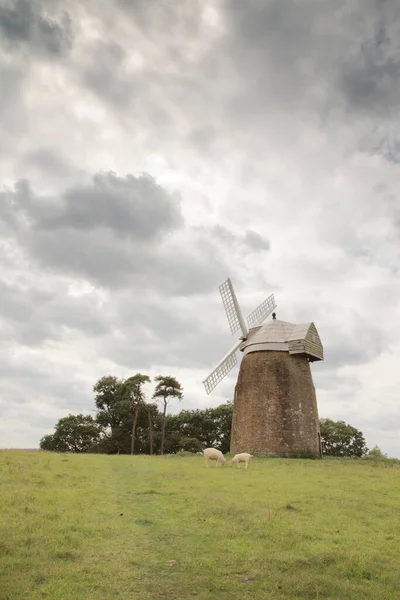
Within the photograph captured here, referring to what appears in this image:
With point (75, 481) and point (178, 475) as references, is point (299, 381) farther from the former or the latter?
point (75, 481)

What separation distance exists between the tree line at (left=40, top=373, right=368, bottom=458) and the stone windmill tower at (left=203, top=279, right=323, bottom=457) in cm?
2415

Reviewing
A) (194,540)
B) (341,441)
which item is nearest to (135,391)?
(341,441)

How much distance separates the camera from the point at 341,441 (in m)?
73.2

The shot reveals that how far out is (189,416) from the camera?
70.3 metres

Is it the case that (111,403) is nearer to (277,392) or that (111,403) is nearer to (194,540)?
(277,392)

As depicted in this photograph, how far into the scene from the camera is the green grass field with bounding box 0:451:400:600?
9.27 m

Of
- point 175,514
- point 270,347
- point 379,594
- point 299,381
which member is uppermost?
point 270,347

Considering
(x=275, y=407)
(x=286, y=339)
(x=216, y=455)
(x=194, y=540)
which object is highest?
(x=286, y=339)

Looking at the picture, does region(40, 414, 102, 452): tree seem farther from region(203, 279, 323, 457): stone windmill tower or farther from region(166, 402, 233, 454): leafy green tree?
region(203, 279, 323, 457): stone windmill tower

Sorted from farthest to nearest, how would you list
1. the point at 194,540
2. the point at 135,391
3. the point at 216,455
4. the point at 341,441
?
1. the point at 341,441
2. the point at 135,391
3. the point at 216,455
4. the point at 194,540

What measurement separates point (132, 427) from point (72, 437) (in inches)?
351

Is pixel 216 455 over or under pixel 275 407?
under

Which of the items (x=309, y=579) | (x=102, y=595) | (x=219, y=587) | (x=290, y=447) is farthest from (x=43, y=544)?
(x=290, y=447)

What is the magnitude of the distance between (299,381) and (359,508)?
945 inches
